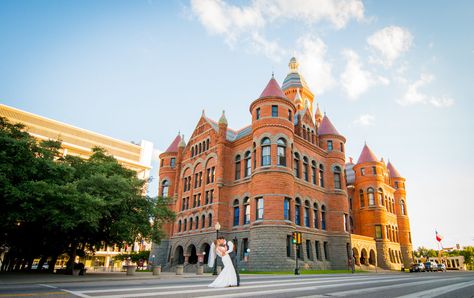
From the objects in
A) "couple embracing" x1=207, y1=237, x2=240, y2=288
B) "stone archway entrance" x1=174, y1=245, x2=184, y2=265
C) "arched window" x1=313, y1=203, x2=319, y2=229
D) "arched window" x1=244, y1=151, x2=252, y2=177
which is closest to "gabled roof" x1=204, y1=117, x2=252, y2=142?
"arched window" x1=244, y1=151, x2=252, y2=177

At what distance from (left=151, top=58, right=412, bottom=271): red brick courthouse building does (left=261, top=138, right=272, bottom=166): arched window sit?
0.34ft

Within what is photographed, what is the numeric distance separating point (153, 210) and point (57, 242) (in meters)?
7.41

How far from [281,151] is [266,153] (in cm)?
158

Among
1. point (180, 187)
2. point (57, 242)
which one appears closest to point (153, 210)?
point (57, 242)

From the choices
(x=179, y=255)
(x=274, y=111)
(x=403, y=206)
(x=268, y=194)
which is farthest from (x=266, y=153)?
(x=403, y=206)

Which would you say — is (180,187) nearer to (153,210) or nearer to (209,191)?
(209,191)

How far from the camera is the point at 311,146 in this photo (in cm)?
3825

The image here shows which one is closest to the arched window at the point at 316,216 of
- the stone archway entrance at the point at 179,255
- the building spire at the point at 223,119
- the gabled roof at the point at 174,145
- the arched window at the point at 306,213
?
the arched window at the point at 306,213

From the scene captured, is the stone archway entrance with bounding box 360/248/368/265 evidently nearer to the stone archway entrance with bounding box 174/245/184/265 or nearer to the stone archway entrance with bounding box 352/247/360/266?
the stone archway entrance with bounding box 352/247/360/266

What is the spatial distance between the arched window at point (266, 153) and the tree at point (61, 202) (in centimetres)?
1084

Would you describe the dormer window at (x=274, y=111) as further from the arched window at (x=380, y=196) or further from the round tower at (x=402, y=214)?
the round tower at (x=402, y=214)

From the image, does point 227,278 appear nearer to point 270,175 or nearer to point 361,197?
point 270,175

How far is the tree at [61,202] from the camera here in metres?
16.4

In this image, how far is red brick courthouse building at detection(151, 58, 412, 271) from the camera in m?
30.5
